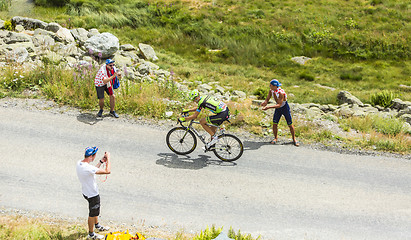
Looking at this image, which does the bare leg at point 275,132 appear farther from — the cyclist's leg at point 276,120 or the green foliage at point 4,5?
the green foliage at point 4,5

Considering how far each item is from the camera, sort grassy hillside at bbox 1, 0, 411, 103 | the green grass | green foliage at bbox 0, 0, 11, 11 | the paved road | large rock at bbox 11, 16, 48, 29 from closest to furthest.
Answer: the green grass → the paved road → large rock at bbox 11, 16, 48, 29 → grassy hillside at bbox 1, 0, 411, 103 → green foliage at bbox 0, 0, 11, 11

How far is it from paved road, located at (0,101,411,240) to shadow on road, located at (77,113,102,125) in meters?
0.22

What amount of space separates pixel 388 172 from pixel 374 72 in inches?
586

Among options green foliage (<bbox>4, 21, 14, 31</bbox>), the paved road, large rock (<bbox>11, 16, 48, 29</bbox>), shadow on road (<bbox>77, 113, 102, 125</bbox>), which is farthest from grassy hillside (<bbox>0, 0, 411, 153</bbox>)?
green foliage (<bbox>4, 21, 14, 31</bbox>)

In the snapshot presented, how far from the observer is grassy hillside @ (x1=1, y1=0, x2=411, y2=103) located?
2152 cm

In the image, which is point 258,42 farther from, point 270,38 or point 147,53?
point 147,53

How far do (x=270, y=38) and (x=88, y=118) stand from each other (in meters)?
18.3

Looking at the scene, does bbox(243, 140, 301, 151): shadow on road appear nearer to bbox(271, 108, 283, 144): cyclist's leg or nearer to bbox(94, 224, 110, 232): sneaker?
bbox(271, 108, 283, 144): cyclist's leg

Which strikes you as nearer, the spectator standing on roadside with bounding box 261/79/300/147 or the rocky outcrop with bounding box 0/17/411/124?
the spectator standing on roadside with bounding box 261/79/300/147

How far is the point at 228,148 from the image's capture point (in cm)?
993

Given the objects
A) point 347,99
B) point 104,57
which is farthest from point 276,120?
point 104,57

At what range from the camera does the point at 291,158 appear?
412 inches

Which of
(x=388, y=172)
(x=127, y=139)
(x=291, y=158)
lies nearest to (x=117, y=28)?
(x=127, y=139)

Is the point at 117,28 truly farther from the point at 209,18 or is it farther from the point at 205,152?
the point at 205,152
